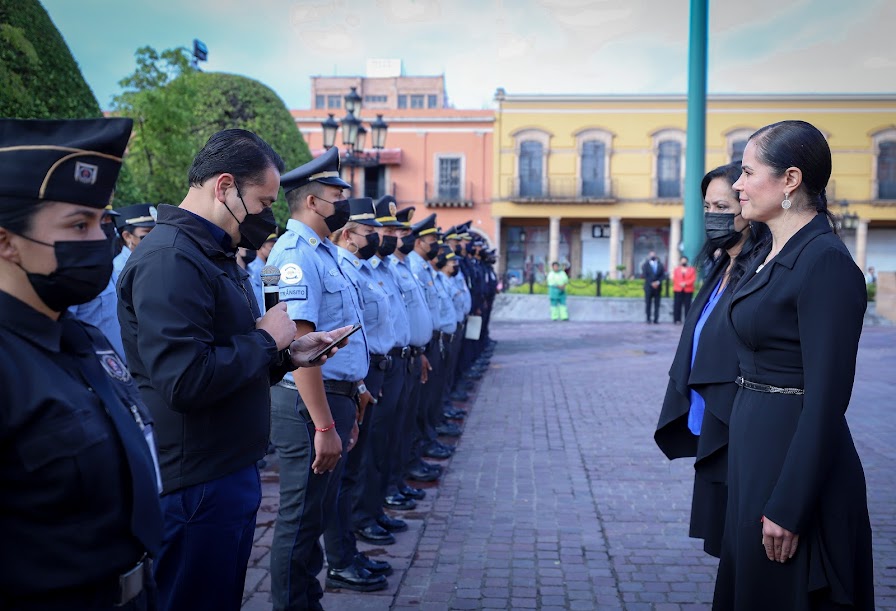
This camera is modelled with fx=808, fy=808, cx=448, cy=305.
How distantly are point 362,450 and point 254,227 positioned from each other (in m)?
2.27

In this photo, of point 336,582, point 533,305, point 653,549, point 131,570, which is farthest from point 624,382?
point 533,305

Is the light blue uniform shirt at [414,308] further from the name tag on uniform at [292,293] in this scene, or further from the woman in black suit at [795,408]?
the woman in black suit at [795,408]

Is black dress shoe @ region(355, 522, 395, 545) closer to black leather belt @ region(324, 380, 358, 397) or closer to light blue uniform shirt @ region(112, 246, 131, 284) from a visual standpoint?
black leather belt @ region(324, 380, 358, 397)

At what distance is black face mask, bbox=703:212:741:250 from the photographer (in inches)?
160

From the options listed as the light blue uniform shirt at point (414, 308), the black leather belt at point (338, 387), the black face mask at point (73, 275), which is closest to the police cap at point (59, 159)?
the black face mask at point (73, 275)

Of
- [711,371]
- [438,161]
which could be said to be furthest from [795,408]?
[438,161]

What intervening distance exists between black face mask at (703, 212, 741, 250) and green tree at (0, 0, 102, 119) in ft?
15.1

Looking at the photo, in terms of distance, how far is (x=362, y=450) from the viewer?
4.89 m

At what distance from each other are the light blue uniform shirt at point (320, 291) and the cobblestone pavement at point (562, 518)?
4.29 ft

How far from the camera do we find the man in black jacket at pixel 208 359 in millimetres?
2525

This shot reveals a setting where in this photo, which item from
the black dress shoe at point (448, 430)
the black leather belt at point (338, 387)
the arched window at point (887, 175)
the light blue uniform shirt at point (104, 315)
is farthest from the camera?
the arched window at point (887, 175)

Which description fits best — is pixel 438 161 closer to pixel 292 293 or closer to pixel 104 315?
pixel 104 315

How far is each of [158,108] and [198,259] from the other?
9.91 m

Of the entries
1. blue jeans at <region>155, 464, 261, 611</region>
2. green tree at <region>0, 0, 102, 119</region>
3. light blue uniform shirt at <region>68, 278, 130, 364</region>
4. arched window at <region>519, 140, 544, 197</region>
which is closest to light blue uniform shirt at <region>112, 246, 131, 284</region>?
light blue uniform shirt at <region>68, 278, 130, 364</region>
